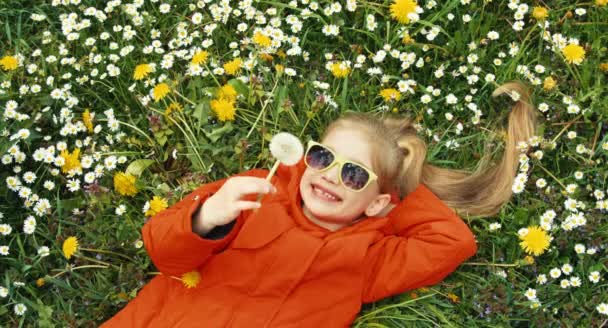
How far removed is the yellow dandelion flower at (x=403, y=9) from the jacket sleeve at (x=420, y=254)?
1.07 m

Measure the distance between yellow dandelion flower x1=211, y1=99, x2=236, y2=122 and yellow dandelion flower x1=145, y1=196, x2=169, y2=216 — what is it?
0.48 meters

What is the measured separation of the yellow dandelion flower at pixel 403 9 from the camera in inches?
144

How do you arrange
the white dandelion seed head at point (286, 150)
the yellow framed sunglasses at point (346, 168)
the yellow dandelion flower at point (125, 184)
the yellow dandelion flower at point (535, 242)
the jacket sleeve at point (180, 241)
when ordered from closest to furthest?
the white dandelion seed head at point (286, 150)
the jacket sleeve at point (180, 241)
the yellow framed sunglasses at point (346, 168)
the yellow dandelion flower at point (535, 242)
the yellow dandelion flower at point (125, 184)

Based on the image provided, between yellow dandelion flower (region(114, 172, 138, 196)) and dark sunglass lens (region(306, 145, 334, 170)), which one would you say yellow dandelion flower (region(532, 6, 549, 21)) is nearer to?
dark sunglass lens (region(306, 145, 334, 170))

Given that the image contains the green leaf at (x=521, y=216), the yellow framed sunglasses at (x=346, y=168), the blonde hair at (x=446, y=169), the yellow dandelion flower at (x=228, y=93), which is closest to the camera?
the yellow framed sunglasses at (x=346, y=168)

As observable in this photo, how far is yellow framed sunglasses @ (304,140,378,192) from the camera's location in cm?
276

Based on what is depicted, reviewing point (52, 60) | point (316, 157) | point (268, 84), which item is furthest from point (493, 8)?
point (52, 60)

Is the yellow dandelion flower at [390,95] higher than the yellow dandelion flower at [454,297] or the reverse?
higher

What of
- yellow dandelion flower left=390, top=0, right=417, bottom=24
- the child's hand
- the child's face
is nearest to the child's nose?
the child's face

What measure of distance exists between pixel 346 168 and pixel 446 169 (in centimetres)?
80

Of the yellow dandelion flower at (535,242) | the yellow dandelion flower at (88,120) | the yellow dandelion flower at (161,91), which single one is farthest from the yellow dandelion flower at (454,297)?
the yellow dandelion flower at (88,120)

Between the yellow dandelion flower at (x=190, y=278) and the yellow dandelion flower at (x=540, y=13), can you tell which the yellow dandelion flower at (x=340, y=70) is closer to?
the yellow dandelion flower at (x=540, y=13)

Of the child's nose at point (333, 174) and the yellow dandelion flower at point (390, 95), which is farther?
the yellow dandelion flower at point (390, 95)

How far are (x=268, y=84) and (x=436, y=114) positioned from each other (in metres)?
0.84
